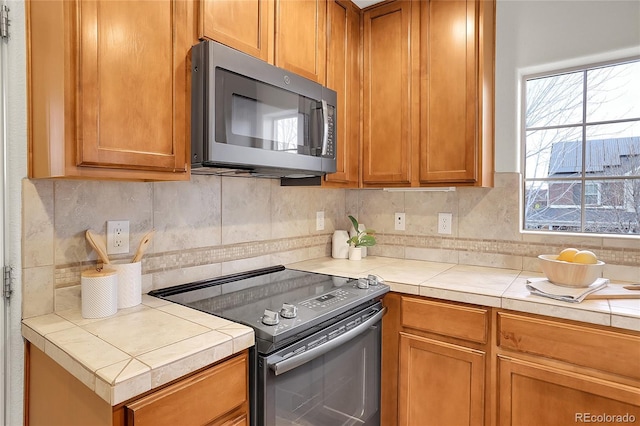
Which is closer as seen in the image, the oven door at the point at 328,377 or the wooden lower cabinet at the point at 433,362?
the oven door at the point at 328,377

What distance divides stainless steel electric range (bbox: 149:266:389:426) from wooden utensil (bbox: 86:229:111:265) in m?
0.26

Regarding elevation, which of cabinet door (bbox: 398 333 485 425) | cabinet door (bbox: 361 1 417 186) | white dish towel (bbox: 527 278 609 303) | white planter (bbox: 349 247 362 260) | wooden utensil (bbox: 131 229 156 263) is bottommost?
cabinet door (bbox: 398 333 485 425)

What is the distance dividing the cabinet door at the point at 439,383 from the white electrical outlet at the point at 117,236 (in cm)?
128

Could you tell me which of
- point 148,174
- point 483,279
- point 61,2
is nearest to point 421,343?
point 483,279

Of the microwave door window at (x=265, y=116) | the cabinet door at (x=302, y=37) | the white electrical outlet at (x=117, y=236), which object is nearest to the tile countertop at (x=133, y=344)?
the white electrical outlet at (x=117, y=236)

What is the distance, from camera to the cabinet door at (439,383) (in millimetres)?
1546

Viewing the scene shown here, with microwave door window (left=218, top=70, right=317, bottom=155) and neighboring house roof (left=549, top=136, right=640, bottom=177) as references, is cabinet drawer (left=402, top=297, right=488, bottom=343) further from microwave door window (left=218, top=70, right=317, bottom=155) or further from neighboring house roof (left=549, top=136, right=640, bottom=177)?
neighboring house roof (left=549, top=136, right=640, bottom=177)

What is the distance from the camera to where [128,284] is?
1.29 metres

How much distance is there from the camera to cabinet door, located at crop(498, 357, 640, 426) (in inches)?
50.0

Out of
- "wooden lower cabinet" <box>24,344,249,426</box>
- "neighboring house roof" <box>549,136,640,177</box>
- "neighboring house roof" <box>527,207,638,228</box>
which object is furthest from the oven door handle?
"neighboring house roof" <box>549,136,640,177</box>

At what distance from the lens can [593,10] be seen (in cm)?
178

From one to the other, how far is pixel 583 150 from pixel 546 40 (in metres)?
0.61

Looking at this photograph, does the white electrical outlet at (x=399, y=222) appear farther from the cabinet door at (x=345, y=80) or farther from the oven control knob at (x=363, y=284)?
the oven control knob at (x=363, y=284)

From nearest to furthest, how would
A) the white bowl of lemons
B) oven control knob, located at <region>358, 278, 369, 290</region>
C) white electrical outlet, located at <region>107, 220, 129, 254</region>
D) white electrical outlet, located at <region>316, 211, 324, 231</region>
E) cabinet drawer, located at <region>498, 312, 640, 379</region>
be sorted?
cabinet drawer, located at <region>498, 312, 640, 379</region>
white electrical outlet, located at <region>107, 220, 129, 254</region>
the white bowl of lemons
oven control knob, located at <region>358, 278, 369, 290</region>
white electrical outlet, located at <region>316, 211, 324, 231</region>
